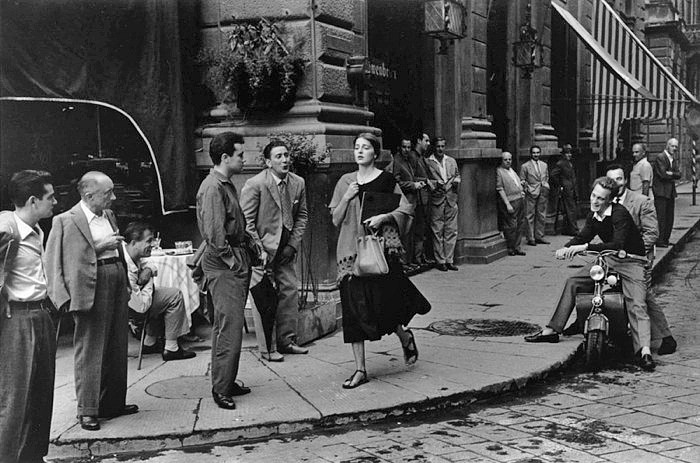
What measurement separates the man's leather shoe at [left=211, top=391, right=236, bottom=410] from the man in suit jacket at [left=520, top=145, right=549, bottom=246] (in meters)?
10.5

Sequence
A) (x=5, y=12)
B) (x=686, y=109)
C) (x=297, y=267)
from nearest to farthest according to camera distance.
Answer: (x=5, y=12) < (x=297, y=267) < (x=686, y=109)

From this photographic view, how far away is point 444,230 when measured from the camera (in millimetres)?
12773

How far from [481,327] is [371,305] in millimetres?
2558

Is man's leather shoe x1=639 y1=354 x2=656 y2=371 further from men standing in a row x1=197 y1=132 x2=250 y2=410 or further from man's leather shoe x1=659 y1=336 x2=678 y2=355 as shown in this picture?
men standing in a row x1=197 y1=132 x2=250 y2=410

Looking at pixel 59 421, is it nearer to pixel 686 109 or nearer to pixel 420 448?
pixel 420 448

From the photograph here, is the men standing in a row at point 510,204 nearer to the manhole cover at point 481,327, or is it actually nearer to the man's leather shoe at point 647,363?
the manhole cover at point 481,327

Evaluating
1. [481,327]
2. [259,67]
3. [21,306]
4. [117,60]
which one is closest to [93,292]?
[21,306]

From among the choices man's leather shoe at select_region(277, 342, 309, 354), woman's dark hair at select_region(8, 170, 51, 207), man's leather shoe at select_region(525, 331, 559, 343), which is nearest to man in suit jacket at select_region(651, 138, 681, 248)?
man's leather shoe at select_region(525, 331, 559, 343)

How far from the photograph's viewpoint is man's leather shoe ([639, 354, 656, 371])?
7426mm

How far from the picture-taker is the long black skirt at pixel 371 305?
6.68m

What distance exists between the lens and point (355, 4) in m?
10.0

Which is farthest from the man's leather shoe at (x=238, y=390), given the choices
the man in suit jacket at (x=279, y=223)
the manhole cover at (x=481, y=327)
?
the manhole cover at (x=481, y=327)

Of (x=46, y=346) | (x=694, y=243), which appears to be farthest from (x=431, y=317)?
(x=694, y=243)

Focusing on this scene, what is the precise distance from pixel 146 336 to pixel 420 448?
3349mm
